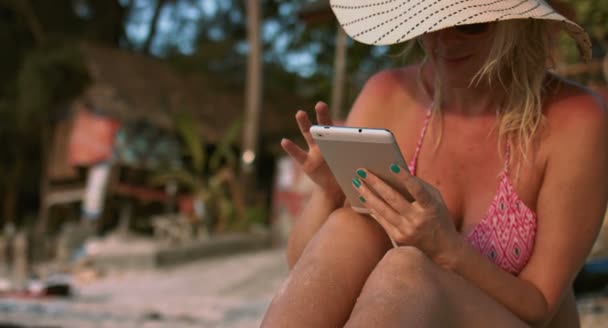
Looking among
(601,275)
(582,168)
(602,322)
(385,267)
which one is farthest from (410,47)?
(601,275)

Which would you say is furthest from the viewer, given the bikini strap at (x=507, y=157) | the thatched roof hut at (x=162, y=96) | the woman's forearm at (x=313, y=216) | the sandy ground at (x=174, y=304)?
the thatched roof hut at (x=162, y=96)

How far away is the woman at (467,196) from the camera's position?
1469 mm

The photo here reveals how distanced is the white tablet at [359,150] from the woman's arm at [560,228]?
0.25m

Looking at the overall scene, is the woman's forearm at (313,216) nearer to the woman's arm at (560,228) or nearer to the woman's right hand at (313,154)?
the woman's right hand at (313,154)

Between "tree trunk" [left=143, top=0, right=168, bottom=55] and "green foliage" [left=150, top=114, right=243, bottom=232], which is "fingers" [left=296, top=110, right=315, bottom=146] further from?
"tree trunk" [left=143, top=0, right=168, bottom=55]

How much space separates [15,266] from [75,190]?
7.63ft

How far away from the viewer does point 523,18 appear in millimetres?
1606

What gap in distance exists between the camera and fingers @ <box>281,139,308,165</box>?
1746mm

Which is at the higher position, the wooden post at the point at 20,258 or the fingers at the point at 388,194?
the fingers at the point at 388,194

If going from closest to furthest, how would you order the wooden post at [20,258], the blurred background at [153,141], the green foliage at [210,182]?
the blurred background at [153,141]
the wooden post at [20,258]
the green foliage at [210,182]

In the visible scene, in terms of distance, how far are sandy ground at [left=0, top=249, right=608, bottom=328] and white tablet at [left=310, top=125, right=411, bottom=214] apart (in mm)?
1657

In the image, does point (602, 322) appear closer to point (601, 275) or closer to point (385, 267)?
point (601, 275)

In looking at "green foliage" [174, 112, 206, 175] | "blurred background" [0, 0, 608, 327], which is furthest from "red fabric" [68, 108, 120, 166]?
"green foliage" [174, 112, 206, 175]

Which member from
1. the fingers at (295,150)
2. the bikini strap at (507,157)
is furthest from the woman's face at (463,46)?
the fingers at (295,150)
